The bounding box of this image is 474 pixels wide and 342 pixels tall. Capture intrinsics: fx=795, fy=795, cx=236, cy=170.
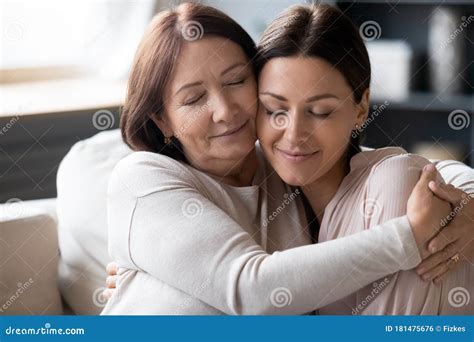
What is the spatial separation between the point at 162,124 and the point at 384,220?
322mm

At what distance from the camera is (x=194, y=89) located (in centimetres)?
101

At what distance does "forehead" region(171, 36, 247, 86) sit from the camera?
999 millimetres

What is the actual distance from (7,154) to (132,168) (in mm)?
321

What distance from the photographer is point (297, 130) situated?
1.00 m

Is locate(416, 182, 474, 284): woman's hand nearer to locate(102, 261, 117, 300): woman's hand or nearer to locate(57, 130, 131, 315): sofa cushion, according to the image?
locate(102, 261, 117, 300): woman's hand

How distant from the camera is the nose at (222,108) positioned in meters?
1.00

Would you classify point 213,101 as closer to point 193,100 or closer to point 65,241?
point 193,100

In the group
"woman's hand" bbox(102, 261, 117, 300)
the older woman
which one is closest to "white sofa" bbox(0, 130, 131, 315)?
"woman's hand" bbox(102, 261, 117, 300)

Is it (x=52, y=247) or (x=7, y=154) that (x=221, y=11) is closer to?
(x=7, y=154)

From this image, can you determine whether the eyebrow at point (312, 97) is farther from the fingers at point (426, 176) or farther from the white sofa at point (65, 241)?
the white sofa at point (65, 241)

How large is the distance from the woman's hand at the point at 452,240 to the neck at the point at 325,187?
16 centimetres

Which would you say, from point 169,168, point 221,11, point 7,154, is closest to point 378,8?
point 221,11

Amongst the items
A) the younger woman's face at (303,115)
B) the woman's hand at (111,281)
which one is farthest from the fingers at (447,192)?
the woman's hand at (111,281)

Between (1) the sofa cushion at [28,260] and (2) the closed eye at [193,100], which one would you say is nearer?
(2) the closed eye at [193,100]
